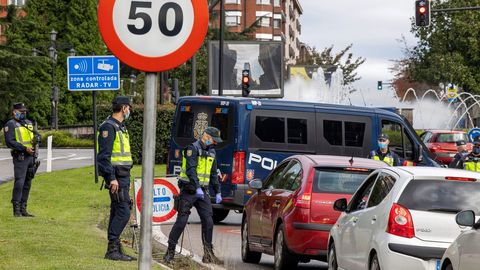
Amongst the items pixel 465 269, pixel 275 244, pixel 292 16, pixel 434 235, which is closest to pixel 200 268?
pixel 275 244

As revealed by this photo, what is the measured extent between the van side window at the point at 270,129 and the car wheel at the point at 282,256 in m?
8.84

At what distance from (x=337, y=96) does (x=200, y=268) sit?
6533 centimetres

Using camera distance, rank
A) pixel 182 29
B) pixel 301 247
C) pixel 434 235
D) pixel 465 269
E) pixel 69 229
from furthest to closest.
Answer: pixel 69 229
pixel 301 247
pixel 434 235
pixel 465 269
pixel 182 29

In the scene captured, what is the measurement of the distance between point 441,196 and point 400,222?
515 millimetres

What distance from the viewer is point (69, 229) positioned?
1781cm

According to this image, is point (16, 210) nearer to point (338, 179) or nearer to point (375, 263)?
point (338, 179)

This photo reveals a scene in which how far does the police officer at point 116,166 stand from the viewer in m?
13.7

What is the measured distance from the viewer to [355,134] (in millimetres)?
25031

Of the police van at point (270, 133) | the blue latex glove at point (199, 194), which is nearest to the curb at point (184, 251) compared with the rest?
the blue latex glove at point (199, 194)

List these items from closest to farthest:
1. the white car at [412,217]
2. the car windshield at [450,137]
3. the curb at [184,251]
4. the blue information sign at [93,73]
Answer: the white car at [412,217]
the curb at [184,251]
the blue information sign at [93,73]
the car windshield at [450,137]

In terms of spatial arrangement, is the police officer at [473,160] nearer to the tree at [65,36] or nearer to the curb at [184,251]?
the curb at [184,251]

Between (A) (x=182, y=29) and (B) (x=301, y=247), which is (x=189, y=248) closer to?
(B) (x=301, y=247)

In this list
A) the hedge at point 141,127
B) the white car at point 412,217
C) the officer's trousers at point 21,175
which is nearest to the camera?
the white car at point 412,217

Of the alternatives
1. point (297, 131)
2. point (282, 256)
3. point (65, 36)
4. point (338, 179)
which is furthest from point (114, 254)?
point (65, 36)
